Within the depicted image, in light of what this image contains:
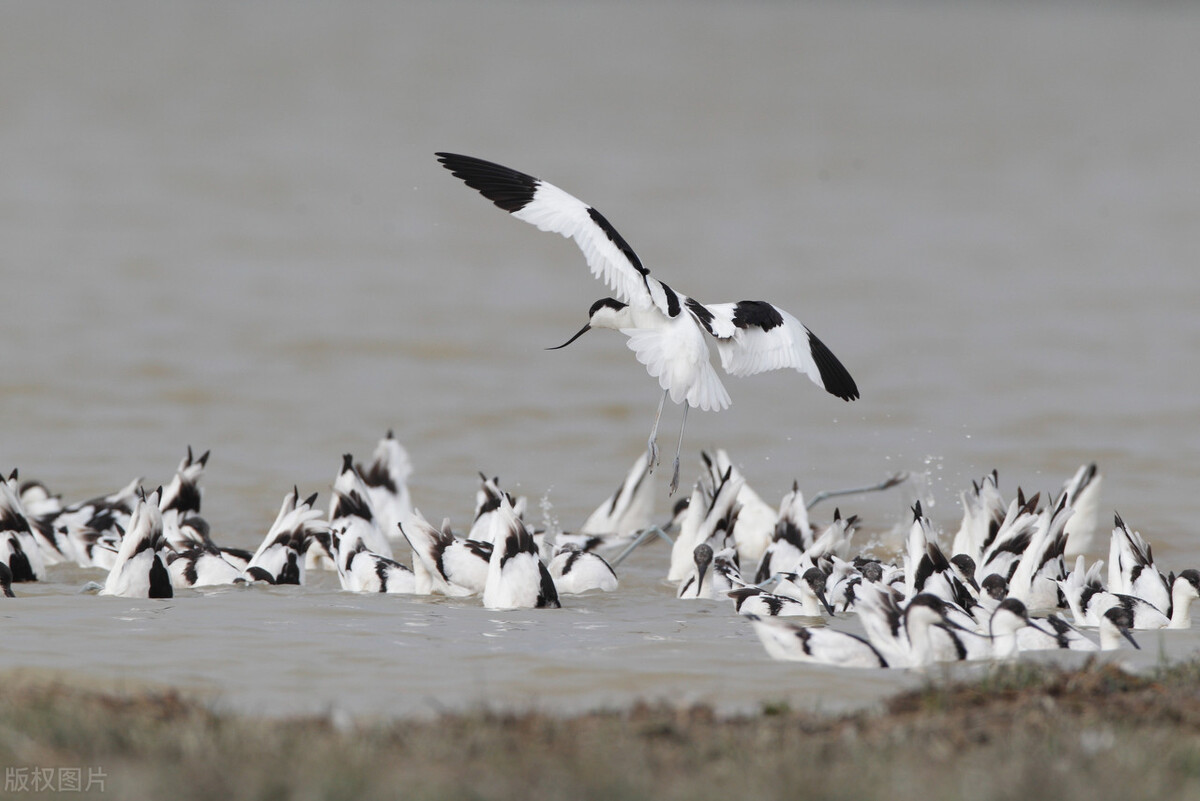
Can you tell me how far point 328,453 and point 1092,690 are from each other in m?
9.16

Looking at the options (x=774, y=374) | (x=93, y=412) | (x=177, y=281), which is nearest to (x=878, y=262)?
(x=774, y=374)

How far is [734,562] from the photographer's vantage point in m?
8.57

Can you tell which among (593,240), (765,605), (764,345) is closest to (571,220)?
(593,240)

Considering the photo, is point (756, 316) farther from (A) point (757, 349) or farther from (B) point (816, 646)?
(B) point (816, 646)

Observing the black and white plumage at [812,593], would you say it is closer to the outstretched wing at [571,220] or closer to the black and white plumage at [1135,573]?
the black and white plumage at [1135,573]

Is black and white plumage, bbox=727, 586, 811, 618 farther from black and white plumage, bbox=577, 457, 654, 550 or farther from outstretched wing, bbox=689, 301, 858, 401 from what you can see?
black and white plumage, bbox=577, 457, 654, 550

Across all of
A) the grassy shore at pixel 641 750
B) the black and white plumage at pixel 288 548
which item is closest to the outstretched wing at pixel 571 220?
the black and white plumage at pixel 288 548

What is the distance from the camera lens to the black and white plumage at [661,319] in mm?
7980

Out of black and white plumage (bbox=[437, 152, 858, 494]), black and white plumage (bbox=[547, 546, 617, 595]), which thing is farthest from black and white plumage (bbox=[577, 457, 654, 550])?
black and white plumage (bbox=[547, 546, 617, 595])

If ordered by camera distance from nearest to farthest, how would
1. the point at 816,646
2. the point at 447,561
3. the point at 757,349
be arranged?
the point at 816,646 → the point at 447,561 → the point at 757,349

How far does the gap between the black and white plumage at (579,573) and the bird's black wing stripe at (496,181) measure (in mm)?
1924

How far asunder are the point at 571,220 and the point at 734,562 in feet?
7.14

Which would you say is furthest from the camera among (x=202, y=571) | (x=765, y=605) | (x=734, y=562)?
(x=734, y=562)

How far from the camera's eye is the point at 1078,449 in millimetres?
13039
